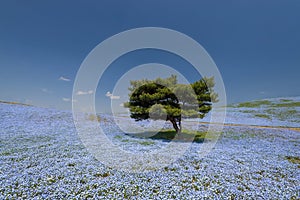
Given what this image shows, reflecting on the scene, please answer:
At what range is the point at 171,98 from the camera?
18391mm

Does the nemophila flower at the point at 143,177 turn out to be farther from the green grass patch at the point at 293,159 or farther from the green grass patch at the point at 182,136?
the green grass patch at the point at 182,136

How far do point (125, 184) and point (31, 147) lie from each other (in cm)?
966

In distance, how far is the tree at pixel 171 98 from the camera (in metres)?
17.3

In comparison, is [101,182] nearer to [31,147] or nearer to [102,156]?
[102,156]

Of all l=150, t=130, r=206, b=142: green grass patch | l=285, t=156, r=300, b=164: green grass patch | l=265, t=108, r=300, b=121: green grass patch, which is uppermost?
l=265, t=108, r=300, b=121: green grass patch

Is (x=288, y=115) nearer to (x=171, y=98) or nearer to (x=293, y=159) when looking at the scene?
(x=293, y=159)

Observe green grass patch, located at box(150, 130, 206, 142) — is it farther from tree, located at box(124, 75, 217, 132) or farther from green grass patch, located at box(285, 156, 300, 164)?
green grass patch, located at box(285, 156, 300, 164)

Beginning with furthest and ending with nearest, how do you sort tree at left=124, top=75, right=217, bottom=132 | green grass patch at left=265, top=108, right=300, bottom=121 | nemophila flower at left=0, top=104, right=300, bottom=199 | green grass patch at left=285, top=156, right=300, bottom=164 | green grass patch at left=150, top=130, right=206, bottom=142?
green grass patch at left=265, top=108, right=300, bottom=121 < green grass patch at left=150, top=130, right=206, bottom=142 < tree at left=124, top=75, right=217, bottom=132 < green grass patch at left=285, top=156, right=300, bottom=164 < nemophila flower at left=0, top=104, right=300, bottom=199

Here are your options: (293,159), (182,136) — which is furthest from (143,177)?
(182,136)

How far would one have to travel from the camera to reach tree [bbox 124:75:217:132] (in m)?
17.3

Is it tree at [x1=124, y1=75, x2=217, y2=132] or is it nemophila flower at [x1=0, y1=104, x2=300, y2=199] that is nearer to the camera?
nemophila flower at [x1=0, y1=104, x2=300, y2=199]

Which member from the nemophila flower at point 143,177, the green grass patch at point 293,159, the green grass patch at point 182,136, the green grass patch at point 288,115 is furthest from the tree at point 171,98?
the green grass patch at point 288,115

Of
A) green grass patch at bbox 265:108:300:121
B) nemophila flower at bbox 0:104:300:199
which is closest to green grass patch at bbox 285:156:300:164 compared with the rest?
nemophila flower at bbox 0:104:300:199

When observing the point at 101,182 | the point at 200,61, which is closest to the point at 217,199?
the point at 101,182
